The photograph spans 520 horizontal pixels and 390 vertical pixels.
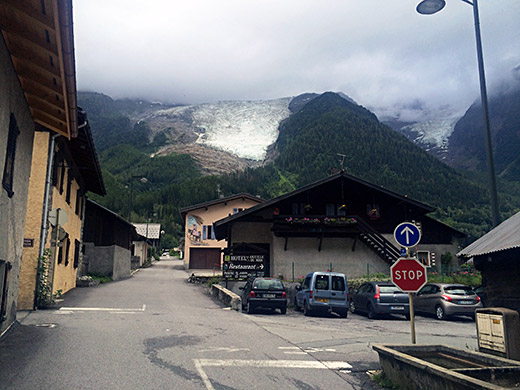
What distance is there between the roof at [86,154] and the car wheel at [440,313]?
1482 cm

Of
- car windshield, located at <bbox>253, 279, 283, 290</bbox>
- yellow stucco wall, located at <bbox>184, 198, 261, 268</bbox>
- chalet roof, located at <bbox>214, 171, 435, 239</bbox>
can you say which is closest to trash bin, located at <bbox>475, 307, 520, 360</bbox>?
car windshield, located at <bbox>253, 279, 283, 290</bbox>

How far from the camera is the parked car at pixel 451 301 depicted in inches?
687

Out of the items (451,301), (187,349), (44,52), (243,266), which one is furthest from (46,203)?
(451,301)

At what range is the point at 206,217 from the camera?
2077 inches

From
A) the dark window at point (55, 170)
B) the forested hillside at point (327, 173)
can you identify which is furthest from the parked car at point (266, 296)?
the forested hillside at point (327, 173)

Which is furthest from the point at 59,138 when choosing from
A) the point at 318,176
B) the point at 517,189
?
the point at 517,189

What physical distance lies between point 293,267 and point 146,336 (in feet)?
57.5

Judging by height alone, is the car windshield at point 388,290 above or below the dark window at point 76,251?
below

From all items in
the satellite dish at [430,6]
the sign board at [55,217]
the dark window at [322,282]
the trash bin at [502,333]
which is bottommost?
the trash bin at [502,333]

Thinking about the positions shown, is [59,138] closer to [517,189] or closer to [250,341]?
[250,341]

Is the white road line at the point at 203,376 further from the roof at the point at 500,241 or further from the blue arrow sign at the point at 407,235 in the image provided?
the roof at the point at 500,241

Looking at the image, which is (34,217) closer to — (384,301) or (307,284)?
(307,284)

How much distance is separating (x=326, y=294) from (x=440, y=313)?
443cm

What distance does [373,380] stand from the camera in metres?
7.38
